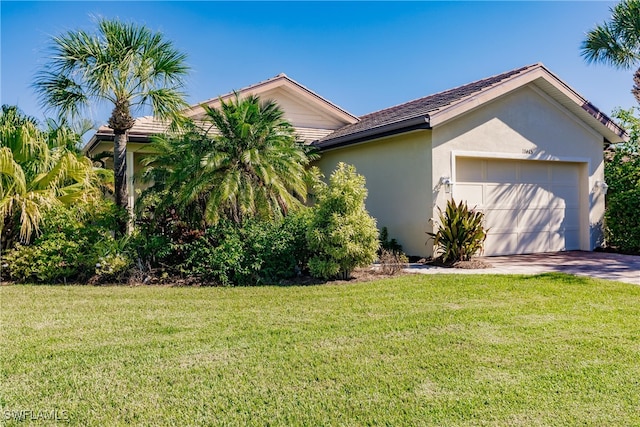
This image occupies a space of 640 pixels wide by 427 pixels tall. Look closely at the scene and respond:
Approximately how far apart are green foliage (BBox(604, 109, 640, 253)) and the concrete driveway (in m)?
1.01

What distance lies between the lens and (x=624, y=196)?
13203 mm

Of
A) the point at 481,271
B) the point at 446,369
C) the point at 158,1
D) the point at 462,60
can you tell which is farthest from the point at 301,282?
the point at 462,60

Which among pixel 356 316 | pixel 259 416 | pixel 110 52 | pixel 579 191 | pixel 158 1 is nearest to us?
pixel 259 416

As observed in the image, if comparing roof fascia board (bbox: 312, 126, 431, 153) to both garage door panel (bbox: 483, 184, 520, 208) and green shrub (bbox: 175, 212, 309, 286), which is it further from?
green shrub (bbox: 175, 212, 309, 286)

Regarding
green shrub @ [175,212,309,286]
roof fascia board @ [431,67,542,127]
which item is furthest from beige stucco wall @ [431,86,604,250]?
green shrub @ [175,212,309,286]

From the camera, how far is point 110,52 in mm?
9797

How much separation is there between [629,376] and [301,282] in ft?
19.1

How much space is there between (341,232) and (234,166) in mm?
2735

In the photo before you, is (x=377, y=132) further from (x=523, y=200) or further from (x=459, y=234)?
(x=523, y=200)

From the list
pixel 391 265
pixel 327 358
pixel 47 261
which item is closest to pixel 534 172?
pixel 391 265

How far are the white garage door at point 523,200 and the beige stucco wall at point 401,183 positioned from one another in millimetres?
1158

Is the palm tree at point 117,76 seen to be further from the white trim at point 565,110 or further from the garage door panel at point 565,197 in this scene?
the garage door panel at point 565,197

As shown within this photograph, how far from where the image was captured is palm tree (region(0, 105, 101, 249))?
9.16m

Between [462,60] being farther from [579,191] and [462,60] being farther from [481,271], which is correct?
[481,271]
